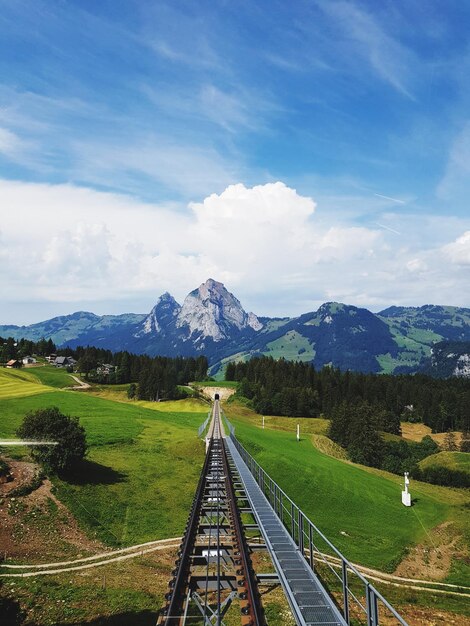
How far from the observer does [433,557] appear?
34938 millimetres

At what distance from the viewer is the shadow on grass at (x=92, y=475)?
114 ft

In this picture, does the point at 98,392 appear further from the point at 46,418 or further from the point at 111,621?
the point at 111,621

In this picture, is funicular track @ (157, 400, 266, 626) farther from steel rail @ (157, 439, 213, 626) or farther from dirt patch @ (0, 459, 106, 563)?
dirt patch @ (0, 459, 106, 563)

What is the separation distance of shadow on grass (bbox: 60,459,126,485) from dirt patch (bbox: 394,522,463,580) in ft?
76.9

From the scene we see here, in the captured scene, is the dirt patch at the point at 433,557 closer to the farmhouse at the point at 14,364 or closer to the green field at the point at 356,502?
the green field at the point at 356,502

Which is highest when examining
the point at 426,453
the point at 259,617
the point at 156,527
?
the point at 259,617

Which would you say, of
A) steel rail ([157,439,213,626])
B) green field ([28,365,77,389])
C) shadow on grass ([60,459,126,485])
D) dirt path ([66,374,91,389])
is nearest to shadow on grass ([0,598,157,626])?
steel rail ([157,439,213,626])

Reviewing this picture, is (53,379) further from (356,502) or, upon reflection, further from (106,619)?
(106,619)

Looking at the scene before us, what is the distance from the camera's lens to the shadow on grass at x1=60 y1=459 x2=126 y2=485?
114 ft

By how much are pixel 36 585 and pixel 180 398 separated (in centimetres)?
12351

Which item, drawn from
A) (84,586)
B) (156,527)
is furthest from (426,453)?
(84,586)

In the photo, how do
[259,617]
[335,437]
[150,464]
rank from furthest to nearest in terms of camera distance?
1. [335,437]
2. [150,464]
3. [259,617]

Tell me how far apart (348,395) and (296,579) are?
6113 inches

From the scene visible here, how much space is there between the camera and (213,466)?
39094 millimetres
